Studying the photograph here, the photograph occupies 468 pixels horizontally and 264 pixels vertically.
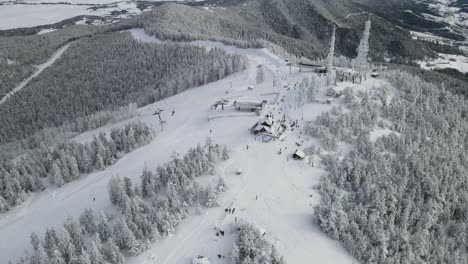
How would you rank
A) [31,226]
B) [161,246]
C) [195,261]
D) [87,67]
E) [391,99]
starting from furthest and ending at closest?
[87,67]
[391,99]
[31,226]
[161,246]
[195,261]

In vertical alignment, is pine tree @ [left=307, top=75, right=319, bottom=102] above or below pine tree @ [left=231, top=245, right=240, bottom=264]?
above

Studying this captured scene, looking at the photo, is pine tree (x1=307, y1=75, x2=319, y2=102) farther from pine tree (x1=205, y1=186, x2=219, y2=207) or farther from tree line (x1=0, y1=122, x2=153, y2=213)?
pine tree (x1=205, y1=186, x2=219, y2=207)

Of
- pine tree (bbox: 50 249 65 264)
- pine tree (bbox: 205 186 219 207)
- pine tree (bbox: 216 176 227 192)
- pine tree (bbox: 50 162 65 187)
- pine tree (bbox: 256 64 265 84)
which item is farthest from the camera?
pine tree (bbox: 256 64 265 84)

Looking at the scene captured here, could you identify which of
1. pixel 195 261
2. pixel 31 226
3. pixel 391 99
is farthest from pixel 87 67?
pixel 195 261

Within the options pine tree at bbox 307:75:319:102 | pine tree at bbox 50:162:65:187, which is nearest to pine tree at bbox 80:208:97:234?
pine tree at bbox 50:162:65:187

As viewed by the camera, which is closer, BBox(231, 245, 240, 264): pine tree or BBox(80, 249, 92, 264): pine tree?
BBox(80, 249, 92, 264): pine tree

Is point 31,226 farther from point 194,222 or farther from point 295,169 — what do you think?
point 295,169
